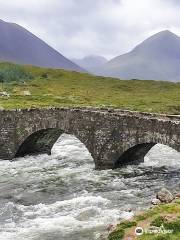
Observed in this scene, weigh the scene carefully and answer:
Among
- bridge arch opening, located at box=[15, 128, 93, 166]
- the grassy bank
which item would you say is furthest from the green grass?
A: the grassy bank

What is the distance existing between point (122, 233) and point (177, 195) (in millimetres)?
8918

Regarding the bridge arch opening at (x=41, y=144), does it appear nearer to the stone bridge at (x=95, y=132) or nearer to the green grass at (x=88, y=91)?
the stone bridge at (x=95, y=132)

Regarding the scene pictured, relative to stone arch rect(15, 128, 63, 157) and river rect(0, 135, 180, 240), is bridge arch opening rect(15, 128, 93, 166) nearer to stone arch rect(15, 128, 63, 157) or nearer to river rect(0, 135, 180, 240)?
stone arch rect(15, 128, 63, 157)

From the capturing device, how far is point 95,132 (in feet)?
172

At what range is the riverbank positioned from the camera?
2746cm

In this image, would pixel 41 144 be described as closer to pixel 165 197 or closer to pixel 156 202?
pixel 156 202

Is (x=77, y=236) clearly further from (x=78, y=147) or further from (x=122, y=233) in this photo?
(x=78, y=147)

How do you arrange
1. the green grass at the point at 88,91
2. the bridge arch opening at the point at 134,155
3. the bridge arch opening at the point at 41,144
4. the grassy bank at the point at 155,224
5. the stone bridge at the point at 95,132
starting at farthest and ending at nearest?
the green grass at the point at 88,91
the bridge arch opening at the point at 41,144
the bridge arch opening at the point at 134,155
the stone bridge at the point at 95,132
the grassy bank at the point at 155,224

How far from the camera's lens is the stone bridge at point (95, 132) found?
4694cm

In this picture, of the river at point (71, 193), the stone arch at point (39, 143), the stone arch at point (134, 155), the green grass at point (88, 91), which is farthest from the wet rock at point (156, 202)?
the green grass at point (88, 91)

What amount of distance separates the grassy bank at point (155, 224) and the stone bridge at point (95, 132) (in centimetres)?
1334

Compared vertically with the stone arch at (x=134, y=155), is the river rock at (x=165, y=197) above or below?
below

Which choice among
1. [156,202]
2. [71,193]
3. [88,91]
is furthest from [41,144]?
[88,91]

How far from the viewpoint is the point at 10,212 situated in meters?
37.9
